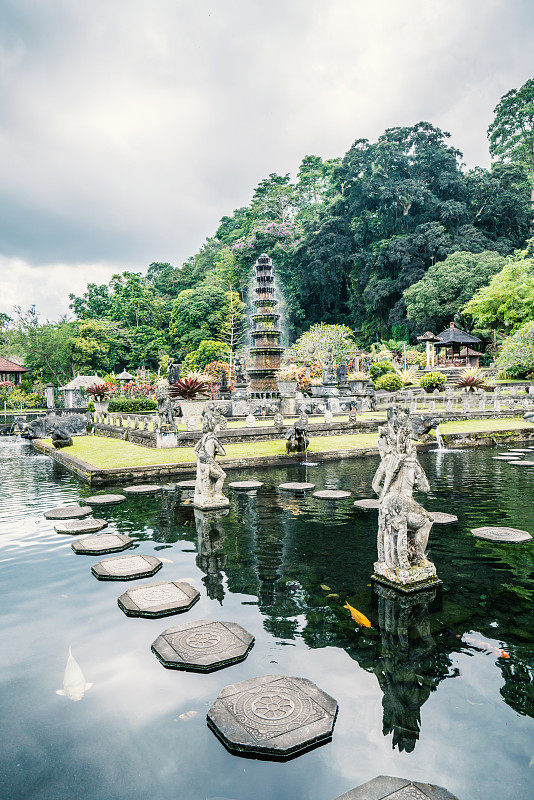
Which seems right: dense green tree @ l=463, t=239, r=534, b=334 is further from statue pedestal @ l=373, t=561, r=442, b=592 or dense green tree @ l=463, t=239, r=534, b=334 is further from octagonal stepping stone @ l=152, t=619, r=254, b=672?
octagonal stepping stone @ l=152, t=619, r=254, b=672

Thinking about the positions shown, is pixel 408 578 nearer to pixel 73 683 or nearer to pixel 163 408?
pixel 73 683

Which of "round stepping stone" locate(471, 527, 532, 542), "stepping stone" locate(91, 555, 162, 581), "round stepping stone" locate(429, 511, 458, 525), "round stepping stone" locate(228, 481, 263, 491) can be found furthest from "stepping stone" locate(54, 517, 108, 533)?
"round stepping stone" locate(471, 527, 532, 542)

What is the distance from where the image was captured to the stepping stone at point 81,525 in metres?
6.97

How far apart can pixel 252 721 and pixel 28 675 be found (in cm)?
176

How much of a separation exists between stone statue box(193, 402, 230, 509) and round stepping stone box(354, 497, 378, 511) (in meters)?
2.27

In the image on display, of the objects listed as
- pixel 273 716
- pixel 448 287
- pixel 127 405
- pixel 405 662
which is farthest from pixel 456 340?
pixel 273 716

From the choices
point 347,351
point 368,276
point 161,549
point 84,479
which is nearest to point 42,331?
point 347,351

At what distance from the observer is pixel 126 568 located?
17.9 feet

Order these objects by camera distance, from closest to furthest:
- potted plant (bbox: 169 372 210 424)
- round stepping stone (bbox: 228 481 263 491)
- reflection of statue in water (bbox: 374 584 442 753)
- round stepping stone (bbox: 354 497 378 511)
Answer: reflection of statue in water (bbox: 374 584 442 753), round stepping stone (bbox: 354 497 378 511), round stepping stone (bbox: 228 481 263 491), potted plant (bbox: 169 372 210 424)

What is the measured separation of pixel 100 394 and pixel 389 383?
Answer: 16.7 meters

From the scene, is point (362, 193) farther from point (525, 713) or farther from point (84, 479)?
point (525, 713)

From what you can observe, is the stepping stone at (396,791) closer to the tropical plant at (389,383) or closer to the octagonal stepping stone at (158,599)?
the octagonal stepping stone at (158,599)

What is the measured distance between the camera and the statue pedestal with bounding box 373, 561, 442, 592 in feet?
14.7

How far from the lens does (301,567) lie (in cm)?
548
